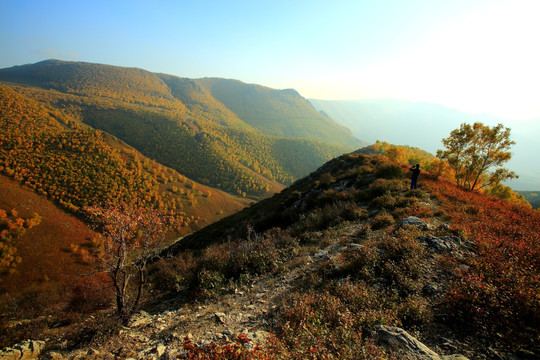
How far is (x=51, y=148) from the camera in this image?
12694 cm

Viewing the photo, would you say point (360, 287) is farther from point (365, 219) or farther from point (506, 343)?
point (365, 219)

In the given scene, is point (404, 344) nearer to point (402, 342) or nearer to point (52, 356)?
point (402, 342)

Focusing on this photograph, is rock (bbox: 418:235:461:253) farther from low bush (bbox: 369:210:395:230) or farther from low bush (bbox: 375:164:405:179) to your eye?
low bush (bbox: 375:164:405:179)

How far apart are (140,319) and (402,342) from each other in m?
7.14

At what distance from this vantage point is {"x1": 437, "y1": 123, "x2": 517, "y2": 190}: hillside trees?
2156cm

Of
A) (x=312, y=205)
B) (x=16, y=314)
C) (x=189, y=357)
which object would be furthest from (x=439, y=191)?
(x=16, y=314)

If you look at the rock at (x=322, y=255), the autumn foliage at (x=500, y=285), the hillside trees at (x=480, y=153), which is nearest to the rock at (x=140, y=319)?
the rock at (x=322, y=255)

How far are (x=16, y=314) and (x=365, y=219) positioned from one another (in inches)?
660

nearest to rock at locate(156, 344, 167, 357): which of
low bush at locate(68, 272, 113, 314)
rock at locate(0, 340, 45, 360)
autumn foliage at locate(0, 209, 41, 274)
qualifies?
rock at locate(0, 340, 45, 360)

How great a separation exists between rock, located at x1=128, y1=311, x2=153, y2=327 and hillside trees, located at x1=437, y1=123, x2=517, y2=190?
26169 millimetres

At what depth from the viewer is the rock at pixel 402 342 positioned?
4.00m

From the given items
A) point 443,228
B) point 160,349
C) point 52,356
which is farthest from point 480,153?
point 52,356

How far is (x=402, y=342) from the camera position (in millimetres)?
4199

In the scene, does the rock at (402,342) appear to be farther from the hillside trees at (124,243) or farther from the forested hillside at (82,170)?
the forested hillside at (82,170)
